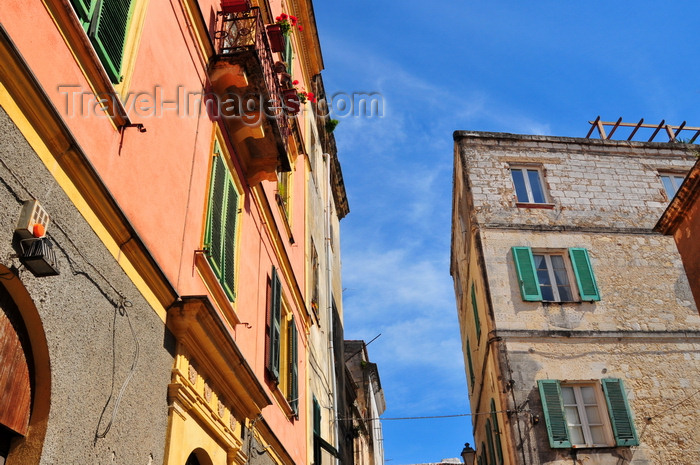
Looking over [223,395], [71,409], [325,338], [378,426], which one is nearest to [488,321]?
[325,338]

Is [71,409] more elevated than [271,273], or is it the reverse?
[271,273]

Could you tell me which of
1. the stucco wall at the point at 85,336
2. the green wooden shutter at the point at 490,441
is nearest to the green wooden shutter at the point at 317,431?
the green wooden shutter at the point at 490,441

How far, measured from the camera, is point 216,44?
7895 millimetres

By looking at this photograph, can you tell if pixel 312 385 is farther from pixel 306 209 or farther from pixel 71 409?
pixel 71 409

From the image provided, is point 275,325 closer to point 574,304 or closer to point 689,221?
point 689,221

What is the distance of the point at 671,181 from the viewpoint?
17938mm

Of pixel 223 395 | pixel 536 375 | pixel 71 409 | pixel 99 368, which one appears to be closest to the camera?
pixel 71 409

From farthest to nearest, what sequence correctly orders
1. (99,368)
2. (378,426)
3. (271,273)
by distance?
(378,426), (271,273), (99,368)

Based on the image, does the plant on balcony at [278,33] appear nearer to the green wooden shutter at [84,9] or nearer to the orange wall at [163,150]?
the orange wall at [163,150]

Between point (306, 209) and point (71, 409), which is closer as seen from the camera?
point (71, 409)

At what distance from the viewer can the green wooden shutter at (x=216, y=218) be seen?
6793mm

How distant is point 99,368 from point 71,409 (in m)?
0.40

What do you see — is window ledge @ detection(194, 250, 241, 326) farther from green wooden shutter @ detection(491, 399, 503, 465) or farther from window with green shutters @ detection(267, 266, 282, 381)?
green wooden shutter @ detection(491, 399, 503, 465)

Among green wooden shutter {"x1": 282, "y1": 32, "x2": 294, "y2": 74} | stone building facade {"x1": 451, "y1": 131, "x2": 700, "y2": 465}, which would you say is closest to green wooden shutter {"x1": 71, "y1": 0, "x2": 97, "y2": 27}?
green wooden shutter {"x1": 282, "y1": 32, "x2": 294, "y2": 74}
